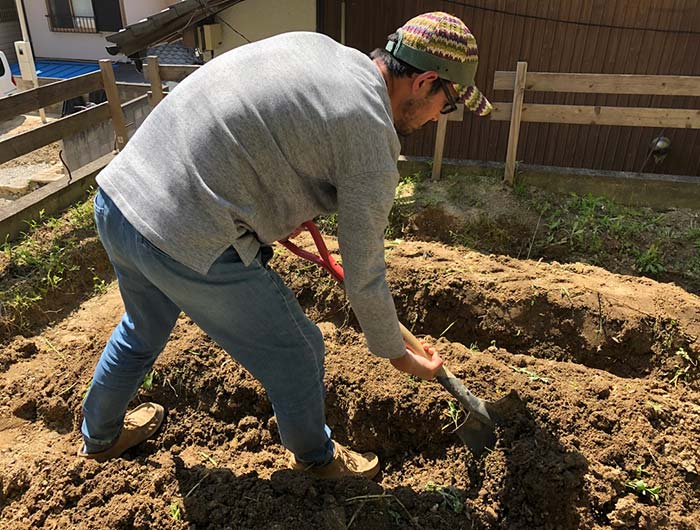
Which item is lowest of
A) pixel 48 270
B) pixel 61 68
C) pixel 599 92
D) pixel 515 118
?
pixel 61 68

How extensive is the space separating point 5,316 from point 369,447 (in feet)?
8.50

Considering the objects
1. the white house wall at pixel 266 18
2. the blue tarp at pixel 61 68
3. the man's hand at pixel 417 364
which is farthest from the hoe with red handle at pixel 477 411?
the blue tarp at pixel 61 68

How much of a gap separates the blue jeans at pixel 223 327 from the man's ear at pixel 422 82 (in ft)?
2.47

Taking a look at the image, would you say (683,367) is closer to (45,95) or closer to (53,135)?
(53,135)

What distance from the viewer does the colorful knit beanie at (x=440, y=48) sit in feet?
5.98

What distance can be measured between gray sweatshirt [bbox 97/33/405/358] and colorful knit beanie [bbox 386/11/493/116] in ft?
0.49

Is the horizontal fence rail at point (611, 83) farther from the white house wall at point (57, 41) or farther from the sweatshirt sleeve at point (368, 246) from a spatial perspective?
the white house wall at point (57, 41)

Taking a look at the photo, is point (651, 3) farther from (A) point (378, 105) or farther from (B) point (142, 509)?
(B) point (142, 509)

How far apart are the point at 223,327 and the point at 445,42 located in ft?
3.93

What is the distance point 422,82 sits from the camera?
1.85 meters

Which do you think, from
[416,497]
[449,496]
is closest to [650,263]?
[449,496]

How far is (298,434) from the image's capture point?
218cm

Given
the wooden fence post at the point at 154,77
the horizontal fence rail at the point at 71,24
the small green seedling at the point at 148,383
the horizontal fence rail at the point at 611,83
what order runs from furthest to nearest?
the horizontal fence rail at the point at 71,24 → the wooden fence post at the point at 154,77 → the horizontal fence rail at the point at 611,83 → the small green seedling at the point at 148,383

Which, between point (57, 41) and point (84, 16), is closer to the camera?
point (84, 16)
